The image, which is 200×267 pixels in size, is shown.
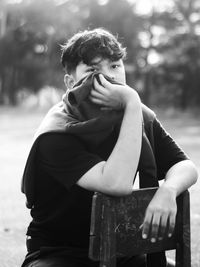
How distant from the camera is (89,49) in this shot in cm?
281

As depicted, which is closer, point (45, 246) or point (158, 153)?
point (45, 246)

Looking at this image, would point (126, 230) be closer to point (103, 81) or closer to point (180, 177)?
Result: point (180, 177)

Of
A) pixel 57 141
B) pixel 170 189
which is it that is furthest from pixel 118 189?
pixel 57 141

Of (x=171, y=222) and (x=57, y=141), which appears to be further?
(x=57, y=141)

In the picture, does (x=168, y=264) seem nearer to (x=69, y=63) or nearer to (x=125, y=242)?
(x=125, y=242)

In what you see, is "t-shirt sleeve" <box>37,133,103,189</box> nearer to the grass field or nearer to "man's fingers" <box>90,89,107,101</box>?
"man's fingers" <box>90,89,107,101</box>

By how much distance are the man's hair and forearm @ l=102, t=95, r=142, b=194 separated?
365 millimetres

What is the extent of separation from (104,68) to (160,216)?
84 cm

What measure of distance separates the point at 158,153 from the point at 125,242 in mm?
724

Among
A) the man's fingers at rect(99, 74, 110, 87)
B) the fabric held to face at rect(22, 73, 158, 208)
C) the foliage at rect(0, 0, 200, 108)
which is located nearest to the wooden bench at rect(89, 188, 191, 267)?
the fabric held to face at rect(22, 73, 158, 208)

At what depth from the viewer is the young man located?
2.48 m

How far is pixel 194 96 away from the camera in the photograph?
37.7m

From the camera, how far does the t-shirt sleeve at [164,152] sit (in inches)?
116

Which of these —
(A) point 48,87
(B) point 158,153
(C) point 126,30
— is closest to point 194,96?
(C) point 126,30
